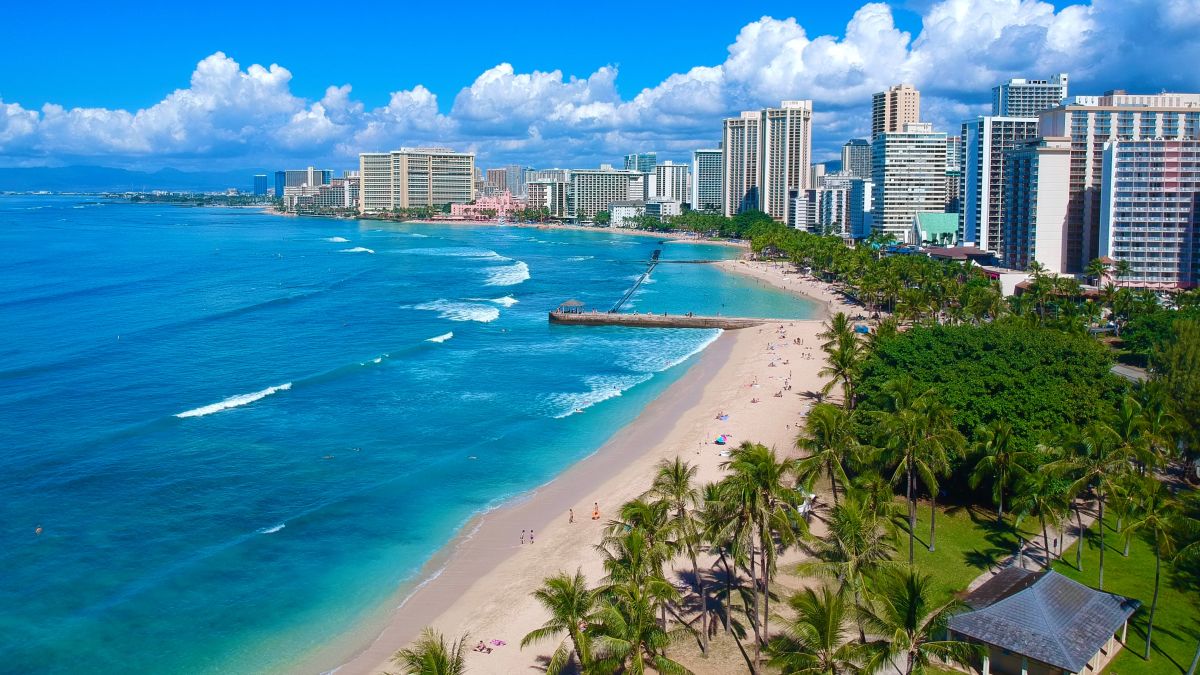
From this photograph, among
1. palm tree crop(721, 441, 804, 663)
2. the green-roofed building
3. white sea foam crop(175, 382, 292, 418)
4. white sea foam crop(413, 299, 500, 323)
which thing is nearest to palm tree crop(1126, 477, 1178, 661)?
palm tree crop(721, 441, 804, 663)

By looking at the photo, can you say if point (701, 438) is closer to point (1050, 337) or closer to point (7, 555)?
point (1050, 337)

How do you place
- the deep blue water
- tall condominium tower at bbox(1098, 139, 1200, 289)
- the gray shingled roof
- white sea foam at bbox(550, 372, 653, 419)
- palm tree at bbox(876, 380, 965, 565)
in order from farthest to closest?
1. tall condominium tower at bbox(1098, 139, 1200, 289)
2. white sea foam at bbox(550, 372, 653, 419)
3. palm tree at bbox(876, 380, 965, 565)
4. the deep blue water
5. the gray shingled roof

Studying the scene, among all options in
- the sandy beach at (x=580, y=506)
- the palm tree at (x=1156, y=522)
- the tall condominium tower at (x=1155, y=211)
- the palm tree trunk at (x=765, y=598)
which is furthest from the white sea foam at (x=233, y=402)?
the tall condominium tower at (x=1155, y=211)

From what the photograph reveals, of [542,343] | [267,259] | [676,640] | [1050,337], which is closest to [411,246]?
[267,259]

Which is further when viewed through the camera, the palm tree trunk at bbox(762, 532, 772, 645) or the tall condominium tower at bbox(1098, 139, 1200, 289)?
the tall condominium tower at bbox(1098, 139, 1200, 289)

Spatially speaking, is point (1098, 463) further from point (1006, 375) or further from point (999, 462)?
point (1006, 375)

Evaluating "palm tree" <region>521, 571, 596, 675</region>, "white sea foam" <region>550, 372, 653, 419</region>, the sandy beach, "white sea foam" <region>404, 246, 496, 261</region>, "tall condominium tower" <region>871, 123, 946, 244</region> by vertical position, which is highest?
"tall condominium tower" <region>871, 123, 946, 244</region>

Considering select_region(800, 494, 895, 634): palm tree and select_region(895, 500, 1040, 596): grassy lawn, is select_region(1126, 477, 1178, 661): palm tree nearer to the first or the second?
select_region(895, 500, 1040, 596): grassy lawn
